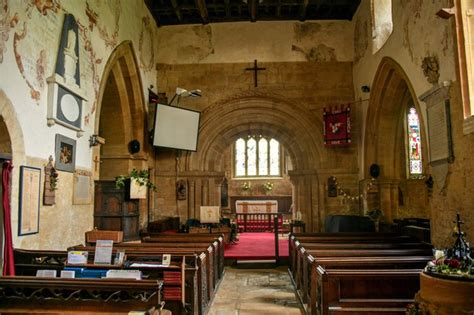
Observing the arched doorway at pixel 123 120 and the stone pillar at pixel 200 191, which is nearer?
the arched doorway at pixel 123 120

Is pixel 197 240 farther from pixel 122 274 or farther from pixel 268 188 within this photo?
pixel 268 188

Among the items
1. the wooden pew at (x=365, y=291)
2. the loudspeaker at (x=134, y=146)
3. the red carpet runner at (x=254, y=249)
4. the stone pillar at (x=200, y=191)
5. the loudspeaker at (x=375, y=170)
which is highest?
the loudspeaker at (x=134, y=146)

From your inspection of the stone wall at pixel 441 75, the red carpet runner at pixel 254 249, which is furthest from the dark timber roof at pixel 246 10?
the red carpet runner at pixel 254 249

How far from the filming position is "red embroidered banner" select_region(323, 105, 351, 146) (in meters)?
10.0

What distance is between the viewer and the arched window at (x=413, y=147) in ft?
34.7

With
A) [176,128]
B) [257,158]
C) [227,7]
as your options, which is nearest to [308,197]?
[176,128]

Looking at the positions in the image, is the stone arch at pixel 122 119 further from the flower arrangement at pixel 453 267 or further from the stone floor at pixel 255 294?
the flower arrangement at pixel 453 267

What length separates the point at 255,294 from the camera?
19.2 feet

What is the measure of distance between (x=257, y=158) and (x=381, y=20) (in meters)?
9.11

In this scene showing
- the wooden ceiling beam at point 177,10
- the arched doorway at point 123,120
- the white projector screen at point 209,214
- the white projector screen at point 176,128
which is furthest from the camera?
the wooden ceiling beam at point 177,10

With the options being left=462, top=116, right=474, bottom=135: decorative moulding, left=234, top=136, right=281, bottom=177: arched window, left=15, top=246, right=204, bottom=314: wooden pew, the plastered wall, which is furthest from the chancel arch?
left=234, top=136, right=281, bottom=177: arched window

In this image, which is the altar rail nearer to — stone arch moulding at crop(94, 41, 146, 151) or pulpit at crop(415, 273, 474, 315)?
stone arch moulding at crop(94, 41, 146, 151)

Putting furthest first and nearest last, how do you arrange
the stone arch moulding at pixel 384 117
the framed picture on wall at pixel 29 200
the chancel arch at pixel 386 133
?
the chancel arch at pixel 386 133 → the stone arch moulding at pixel 384 117 → the framed picture on wall at pixel 29 200

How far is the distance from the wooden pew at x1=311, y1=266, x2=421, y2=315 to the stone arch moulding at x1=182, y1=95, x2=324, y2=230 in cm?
676
